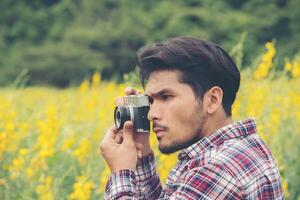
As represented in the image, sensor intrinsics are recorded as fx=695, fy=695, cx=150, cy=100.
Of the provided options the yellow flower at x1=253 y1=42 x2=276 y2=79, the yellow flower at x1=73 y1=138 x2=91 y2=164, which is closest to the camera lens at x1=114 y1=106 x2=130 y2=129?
the yellow flower at x1=73 y1=138 x2=91 y2=164

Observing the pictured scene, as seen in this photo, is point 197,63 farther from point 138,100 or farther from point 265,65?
point 265,65

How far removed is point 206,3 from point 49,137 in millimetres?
17792

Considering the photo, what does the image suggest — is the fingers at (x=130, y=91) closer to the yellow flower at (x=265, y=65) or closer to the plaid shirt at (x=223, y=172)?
the plaid shirt at (x=223, y=172)

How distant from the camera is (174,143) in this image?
1776 mm

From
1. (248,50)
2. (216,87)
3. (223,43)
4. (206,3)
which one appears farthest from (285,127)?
(206,3)

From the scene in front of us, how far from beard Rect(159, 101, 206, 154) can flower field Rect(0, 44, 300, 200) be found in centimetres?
112

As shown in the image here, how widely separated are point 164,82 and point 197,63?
10cm

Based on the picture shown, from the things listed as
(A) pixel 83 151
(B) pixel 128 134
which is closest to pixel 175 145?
(B) pixel 128 134

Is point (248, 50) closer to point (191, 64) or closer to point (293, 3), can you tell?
point (293, 3)

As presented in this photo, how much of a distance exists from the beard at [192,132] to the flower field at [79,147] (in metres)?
1.12

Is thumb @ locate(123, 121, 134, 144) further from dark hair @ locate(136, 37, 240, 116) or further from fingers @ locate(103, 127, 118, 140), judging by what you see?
dark hair @ locate(136, 37, 240, 116)

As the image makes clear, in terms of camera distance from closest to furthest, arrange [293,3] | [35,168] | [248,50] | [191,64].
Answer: [191,64], [35,168], [248,50], [293,3]

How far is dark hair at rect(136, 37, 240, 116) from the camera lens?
177 centimetres

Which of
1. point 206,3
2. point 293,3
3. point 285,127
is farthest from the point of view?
point 206,3
